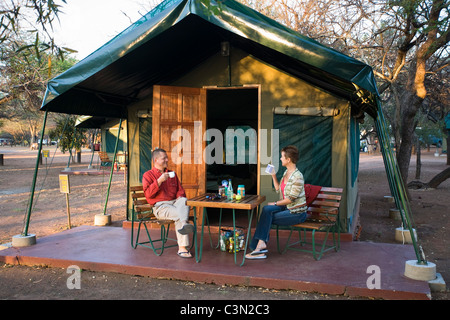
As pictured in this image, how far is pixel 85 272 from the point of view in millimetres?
4703

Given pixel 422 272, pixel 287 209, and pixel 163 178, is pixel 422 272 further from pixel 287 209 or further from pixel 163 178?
pixel 163 178

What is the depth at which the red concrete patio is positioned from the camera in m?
4.03

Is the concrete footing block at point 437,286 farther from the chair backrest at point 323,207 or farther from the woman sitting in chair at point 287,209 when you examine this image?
the woman sitting in chair at point 287,209

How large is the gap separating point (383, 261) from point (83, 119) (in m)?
13.6

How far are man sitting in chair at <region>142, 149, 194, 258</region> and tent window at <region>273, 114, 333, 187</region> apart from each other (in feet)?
6.24

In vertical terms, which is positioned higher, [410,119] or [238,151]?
[410,119]

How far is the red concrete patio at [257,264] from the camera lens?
13.2 ft

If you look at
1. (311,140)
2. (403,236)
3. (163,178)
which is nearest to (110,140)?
(311,140)

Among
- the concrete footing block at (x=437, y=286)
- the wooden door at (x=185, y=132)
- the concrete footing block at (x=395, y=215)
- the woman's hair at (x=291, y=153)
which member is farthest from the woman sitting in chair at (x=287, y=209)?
the concrete footing block at (x=395, y=215)

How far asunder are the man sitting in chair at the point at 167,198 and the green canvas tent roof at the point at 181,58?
1.40m

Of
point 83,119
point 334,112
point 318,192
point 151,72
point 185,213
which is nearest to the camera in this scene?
point 185,213

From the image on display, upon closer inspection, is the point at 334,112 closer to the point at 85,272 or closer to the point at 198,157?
the point at 198,157

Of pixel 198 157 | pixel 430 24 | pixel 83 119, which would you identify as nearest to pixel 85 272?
pixel 198 157
